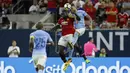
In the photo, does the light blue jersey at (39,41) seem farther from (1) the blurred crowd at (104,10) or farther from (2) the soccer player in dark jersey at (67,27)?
(1) the blurred crowd at (104,10)

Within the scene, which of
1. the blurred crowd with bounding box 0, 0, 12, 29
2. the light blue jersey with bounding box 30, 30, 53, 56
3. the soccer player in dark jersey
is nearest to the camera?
the light blue jersey with bounding box 30, 30, 53, 56

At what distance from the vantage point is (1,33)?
91.3 ft

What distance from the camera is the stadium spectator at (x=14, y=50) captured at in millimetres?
25706

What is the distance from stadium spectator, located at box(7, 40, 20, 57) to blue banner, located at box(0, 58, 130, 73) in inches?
93.8

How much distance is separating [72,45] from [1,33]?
7.59 meters

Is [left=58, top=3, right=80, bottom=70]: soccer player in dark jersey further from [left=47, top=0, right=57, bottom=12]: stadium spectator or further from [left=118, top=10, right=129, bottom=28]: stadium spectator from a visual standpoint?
[left=47, top=0, right=57, bottom=12]: stadium spectator

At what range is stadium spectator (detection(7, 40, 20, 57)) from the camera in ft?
84.3

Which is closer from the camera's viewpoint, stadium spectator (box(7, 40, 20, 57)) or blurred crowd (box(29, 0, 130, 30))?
stadium spectator (box(7, 40, 20, 57))

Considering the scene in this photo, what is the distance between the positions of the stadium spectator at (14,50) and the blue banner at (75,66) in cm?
238

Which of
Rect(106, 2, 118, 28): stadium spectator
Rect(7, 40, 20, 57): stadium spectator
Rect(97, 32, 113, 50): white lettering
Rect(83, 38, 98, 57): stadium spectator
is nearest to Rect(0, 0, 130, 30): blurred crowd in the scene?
Rect(106, 2, 118, 28): stadium spectator

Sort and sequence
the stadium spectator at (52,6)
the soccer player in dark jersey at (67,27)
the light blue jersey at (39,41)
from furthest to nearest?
the stadium spectator at (52,6), the soccer player in dark jersey at (67,27), the light blue jersey at (39,41)

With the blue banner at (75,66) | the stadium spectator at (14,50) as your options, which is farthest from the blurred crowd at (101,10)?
the blue banner at (75,66)

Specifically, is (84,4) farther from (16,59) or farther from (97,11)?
(16,59)

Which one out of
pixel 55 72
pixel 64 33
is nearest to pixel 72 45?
pixel 64 33
